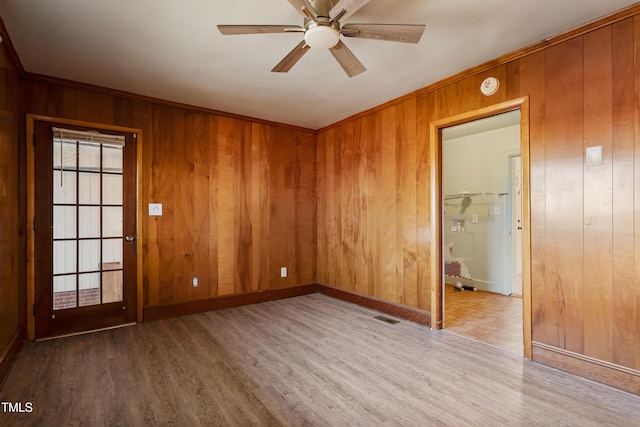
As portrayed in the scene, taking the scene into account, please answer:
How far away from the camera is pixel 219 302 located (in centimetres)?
429

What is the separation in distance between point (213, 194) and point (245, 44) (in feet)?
7.17

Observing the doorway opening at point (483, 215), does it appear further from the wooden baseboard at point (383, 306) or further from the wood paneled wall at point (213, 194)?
the wood paneled wall at point (213, 194)

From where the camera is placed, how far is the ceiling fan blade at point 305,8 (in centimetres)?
178

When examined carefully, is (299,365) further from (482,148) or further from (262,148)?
(482,148)

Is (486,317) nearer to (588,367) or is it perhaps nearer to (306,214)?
(588,367)

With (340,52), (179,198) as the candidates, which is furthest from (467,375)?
(179,198)

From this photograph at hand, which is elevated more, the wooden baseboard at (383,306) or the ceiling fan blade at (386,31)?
the ceiling fan blade at (386,31)

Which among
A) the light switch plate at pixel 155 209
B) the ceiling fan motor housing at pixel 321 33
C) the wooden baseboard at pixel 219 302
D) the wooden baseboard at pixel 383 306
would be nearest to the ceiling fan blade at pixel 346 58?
the ceiling fan motor housing at pixel 321 33

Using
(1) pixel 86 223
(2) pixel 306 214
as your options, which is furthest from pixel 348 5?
(2) pixel 306 214

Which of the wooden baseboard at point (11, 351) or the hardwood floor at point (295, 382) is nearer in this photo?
the hardwood floor at point (295, 382)

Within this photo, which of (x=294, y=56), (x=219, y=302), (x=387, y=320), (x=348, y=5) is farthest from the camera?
(x=219, y=302)

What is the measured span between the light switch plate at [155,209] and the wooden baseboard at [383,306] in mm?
2674

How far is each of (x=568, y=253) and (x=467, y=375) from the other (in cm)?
127

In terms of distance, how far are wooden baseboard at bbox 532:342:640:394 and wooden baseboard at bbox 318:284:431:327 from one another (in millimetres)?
1115
